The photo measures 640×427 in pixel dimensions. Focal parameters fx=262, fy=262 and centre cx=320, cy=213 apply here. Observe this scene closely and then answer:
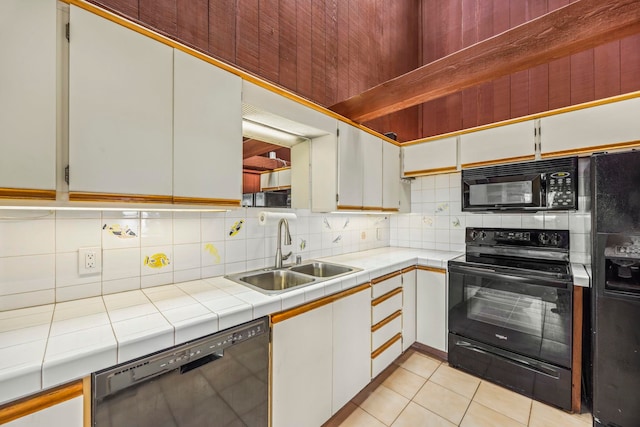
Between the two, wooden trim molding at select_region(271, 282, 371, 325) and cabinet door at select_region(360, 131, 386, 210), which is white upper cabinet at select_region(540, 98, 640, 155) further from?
wooden trim molding at select_region(271, 282, 371, 325)

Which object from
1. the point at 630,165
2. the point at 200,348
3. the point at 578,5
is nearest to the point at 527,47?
the point at 578,5

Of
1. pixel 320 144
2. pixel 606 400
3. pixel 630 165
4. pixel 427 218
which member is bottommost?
pixel 606 400

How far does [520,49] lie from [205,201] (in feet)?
6.10

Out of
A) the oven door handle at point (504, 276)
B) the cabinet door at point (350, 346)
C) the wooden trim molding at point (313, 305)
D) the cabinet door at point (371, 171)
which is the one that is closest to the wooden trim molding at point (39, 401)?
the wooden trim molding at point (313, 305)

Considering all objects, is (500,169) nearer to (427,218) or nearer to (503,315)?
(427,218)

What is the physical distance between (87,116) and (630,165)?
2626 millimetres

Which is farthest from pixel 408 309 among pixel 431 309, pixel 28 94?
pixel 28 94

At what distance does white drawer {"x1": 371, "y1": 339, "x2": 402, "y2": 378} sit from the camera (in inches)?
74.5

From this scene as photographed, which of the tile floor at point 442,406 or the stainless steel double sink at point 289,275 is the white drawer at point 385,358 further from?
the stainless steel double sink at point 289,275

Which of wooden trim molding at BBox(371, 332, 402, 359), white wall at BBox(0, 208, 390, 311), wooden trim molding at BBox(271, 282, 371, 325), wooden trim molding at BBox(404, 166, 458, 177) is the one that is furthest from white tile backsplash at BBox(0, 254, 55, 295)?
wooden trim molding at BBox(404, 166, 458, 177)

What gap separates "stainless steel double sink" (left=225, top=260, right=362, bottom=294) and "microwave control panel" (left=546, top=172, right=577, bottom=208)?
5.05ft

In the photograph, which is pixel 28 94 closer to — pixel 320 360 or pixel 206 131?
pixel 206 131

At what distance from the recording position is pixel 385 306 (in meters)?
2.00

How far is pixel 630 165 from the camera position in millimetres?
1459
